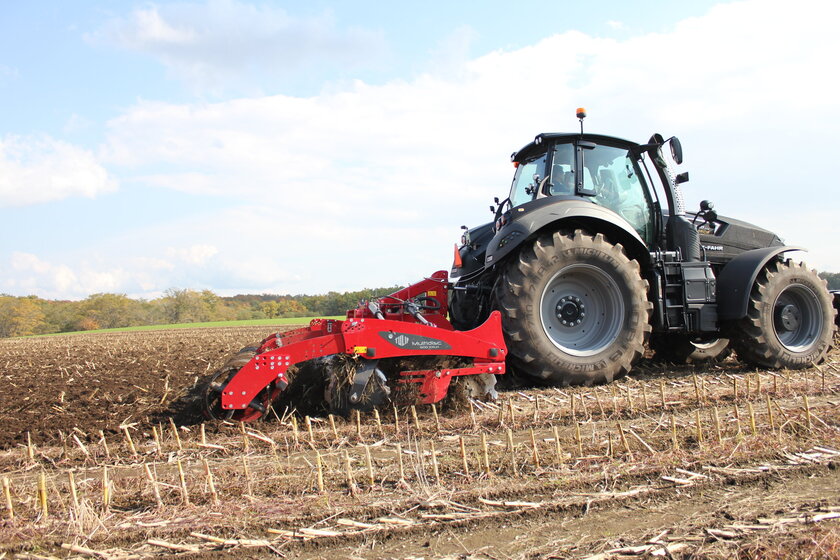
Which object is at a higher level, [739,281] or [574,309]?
[739,281]

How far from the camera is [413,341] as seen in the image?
463 cm

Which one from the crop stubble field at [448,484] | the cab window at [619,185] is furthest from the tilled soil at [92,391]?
the cab window at [619,185]

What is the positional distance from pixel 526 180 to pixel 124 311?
43.2 meters

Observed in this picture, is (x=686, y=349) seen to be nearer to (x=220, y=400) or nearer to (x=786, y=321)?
(x=786, y=321)

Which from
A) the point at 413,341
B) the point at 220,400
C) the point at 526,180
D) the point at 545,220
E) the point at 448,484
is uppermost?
the point at 526,180

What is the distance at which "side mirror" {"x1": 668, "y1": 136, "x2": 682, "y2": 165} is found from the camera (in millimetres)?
6043

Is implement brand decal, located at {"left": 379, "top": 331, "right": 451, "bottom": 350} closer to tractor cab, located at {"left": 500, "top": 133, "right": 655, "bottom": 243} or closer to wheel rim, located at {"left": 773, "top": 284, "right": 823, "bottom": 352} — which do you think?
tractor cab, located at {"left": 500, "top": 133, "right": 655, "bottom": 243}

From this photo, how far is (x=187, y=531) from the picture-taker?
8.06 feet

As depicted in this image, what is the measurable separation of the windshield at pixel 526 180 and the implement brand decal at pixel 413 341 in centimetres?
209

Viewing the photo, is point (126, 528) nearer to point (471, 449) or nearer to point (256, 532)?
point (256, 532)

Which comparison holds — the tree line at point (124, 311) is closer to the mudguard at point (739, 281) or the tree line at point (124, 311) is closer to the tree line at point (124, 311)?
the tree line at point (124, 311)

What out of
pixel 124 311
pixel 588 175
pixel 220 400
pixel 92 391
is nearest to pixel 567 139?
pixel 588 175

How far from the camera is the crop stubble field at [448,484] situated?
2311 millimetres

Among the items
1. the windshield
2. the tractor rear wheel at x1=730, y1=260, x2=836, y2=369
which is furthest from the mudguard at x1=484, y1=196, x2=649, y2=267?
the tractor rear wheel at x1=730, y1=260, x2=836, y2=369
